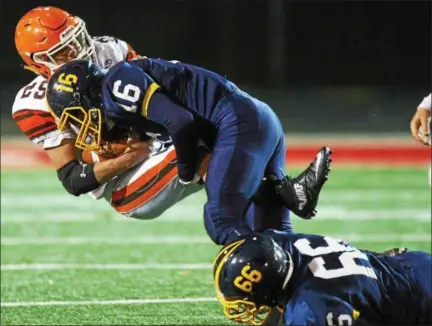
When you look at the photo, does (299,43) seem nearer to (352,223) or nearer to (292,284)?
(352,223)

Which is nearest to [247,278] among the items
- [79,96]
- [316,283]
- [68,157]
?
[316,283]

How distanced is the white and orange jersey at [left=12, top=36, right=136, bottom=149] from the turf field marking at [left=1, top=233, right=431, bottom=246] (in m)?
1.96

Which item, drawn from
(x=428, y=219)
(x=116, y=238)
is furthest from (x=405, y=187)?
(x=116, y=238)

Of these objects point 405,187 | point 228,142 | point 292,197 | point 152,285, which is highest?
point 228,142

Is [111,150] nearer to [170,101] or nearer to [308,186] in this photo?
[170,101]

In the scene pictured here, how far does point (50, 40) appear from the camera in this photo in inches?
156


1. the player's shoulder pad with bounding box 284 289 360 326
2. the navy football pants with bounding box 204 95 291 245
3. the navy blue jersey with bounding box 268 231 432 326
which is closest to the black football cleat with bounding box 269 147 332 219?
the navy football pants with bounding box 204 95 291 245

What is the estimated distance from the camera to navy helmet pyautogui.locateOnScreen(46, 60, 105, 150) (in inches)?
141

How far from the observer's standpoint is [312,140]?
36.1 feet

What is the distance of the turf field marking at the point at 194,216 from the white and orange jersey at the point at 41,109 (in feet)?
8.73

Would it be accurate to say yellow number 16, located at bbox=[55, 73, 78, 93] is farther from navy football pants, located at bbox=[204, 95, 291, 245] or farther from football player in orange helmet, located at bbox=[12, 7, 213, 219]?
navy football pants, located at bbox=[204, 95, 291, 245]

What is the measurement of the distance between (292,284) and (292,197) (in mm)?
732

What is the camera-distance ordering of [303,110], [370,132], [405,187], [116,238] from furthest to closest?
[303,110] < [370,132] < [405,187] < [116,238]

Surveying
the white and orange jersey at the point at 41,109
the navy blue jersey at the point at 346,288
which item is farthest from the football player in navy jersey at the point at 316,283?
the white and orange jersey at the point at 41,109
